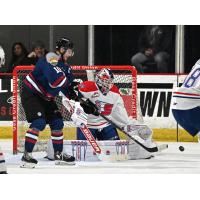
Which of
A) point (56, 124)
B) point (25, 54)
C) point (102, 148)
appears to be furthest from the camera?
point (25, 54)

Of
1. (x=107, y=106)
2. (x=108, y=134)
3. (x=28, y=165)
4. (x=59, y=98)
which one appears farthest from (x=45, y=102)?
(x=59, y=98)

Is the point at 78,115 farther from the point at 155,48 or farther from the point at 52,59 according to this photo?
the point at 155,48

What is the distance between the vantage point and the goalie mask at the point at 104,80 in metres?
8.70

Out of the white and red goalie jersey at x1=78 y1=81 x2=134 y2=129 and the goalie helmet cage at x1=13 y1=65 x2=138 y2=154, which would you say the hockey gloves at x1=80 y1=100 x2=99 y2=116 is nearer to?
the white and red goalie jersey at x1=78 y1=81 x2=134 y2=129

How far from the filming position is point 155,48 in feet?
37.2

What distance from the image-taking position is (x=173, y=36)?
11.3 m

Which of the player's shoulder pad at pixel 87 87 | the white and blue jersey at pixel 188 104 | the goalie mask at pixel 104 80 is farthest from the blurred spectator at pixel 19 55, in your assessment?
the white and blue jersey at pixel 188 104

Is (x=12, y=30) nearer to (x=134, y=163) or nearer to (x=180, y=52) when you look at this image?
(x=180, y=52)

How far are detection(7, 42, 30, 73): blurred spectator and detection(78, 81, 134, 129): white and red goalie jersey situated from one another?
237cm

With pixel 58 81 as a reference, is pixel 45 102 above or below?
below

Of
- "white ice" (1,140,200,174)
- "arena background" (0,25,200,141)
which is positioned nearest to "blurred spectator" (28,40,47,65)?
"arena background" (0,25,200,141)

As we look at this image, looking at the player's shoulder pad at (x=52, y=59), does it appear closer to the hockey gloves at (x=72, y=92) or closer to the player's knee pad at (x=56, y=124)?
the hockey gloves at (x=72, y=92)

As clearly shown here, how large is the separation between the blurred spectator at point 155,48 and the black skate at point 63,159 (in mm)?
2984

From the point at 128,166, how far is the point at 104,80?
836mm
